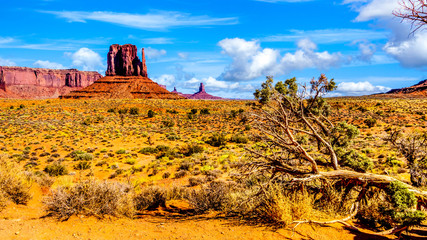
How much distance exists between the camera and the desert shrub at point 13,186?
6.98 meters

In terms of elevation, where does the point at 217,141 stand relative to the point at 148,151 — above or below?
above

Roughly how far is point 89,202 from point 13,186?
3.47 meters

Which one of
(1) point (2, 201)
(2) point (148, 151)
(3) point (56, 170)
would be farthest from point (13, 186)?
(2) point (148, 151)

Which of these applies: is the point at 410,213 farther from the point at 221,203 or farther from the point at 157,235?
the point at 157,235

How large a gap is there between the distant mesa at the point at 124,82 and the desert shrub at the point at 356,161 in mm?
99206

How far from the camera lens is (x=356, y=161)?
5680 mm

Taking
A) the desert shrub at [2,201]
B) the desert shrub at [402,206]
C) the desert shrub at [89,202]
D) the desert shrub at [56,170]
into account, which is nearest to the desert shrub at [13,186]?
the desert shrub at [2,201]

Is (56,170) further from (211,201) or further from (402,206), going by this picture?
(402,206)

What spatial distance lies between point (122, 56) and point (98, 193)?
146 m

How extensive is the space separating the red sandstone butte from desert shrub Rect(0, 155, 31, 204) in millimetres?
190917

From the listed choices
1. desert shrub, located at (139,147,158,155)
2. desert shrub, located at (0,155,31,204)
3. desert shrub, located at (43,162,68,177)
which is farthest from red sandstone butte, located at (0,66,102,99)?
desert shrub, located at (0,155,31,204)

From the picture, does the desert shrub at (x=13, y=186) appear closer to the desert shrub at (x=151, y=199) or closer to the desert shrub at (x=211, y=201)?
the desert shrub at (x=151, y=199)

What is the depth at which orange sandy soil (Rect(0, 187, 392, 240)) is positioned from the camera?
4680 millimetres

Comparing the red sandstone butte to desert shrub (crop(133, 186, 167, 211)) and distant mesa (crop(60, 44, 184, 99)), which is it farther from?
desert shrub (crop(133, 186, 167, 211))
